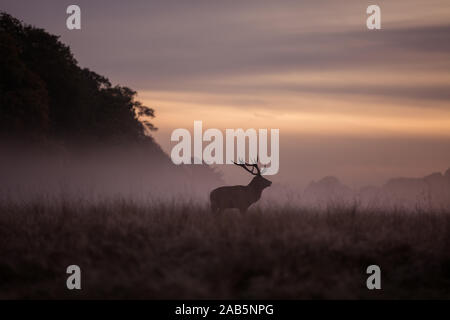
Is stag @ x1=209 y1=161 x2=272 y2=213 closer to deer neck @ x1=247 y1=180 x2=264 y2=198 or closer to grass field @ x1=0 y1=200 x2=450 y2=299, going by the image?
A: deer neck @ x1=247 y1=180 x2=264 y2=198

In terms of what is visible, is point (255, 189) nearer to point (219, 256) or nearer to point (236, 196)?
point (236, 196)

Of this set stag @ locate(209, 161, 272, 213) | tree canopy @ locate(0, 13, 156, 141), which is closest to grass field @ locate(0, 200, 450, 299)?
stag @ locate(209, 161, 272, 213)

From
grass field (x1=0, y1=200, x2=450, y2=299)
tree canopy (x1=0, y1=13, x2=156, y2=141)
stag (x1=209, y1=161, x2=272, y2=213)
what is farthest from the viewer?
tree canopy (x1=0, y1=13, x2=156, y2=141)

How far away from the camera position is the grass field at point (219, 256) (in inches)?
316

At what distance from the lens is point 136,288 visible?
26.0 ft

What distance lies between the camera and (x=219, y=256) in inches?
344

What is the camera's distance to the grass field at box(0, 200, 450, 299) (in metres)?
8.03

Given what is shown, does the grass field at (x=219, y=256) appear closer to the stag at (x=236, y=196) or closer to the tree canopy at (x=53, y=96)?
the stag at (x=236, y=196)

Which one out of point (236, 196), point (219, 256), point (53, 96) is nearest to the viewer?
point (219, 256)

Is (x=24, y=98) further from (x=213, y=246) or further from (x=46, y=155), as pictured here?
(x=213, y=246)

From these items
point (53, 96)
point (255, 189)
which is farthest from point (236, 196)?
point (53, 96)
